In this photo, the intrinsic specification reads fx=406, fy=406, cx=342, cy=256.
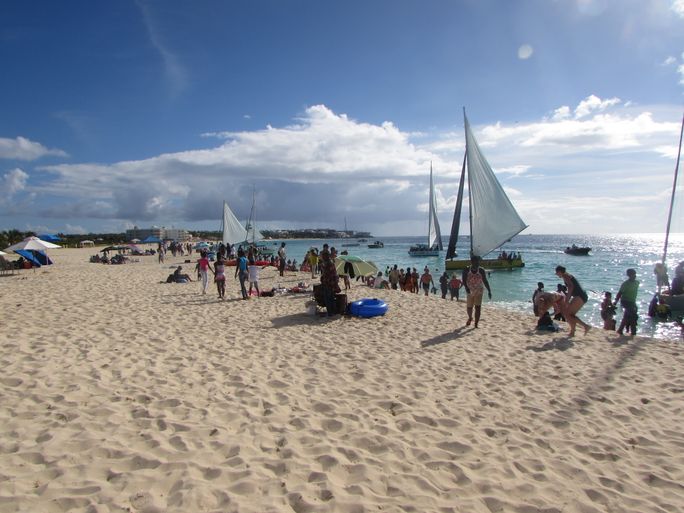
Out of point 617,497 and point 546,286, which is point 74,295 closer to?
point 617,497

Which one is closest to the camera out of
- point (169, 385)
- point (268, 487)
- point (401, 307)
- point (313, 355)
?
point (268, 487)

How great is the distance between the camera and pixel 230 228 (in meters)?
40.3

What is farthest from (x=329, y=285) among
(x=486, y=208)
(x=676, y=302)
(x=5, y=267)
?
(x=5, y=267)

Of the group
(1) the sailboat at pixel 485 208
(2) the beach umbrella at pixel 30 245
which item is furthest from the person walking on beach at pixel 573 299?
(2) the beach umbrella at pixel 30 245

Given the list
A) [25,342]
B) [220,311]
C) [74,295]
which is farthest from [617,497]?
[74,295]

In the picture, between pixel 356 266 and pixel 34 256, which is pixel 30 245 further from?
pixel 356 266

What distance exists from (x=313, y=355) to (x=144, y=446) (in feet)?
11.5

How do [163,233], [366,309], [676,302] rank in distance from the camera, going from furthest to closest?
[163,233] < [676,302] < [366,309]

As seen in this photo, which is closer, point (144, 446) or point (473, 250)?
point (144, 446)

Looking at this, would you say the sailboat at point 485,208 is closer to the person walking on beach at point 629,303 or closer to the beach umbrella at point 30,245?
the person walking on beach at point 629,303

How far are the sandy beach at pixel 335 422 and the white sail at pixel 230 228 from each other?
31.6 metres

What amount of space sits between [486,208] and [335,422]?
50.1ft

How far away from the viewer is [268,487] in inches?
129

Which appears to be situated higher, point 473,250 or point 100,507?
point 473,250
